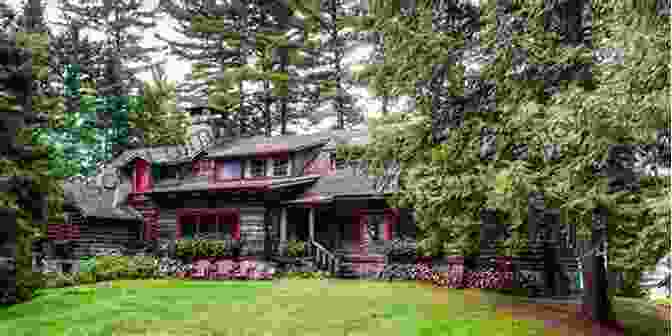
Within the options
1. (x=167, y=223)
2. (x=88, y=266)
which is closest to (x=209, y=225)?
(x=167, y=223)

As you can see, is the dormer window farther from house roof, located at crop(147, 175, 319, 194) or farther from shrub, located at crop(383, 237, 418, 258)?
shrub, located at crop(383, 237, 418, 258)

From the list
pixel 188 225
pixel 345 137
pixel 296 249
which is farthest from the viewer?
pixel 188 225

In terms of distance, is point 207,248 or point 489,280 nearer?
point 489,280

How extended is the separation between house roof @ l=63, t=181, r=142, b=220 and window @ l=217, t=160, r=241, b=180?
5.22 metres

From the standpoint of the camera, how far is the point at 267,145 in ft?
96.7

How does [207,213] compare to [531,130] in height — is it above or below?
below

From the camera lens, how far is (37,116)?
53.2 ft

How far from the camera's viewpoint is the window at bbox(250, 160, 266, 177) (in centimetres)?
2862

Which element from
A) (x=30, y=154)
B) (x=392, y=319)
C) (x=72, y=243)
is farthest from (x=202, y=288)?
(x=72, y=243)

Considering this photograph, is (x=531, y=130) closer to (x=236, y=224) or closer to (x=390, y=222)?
(x=390, y=222)

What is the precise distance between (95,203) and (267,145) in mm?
9210

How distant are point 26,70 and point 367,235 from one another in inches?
539

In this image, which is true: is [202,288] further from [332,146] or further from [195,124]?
[195,124]

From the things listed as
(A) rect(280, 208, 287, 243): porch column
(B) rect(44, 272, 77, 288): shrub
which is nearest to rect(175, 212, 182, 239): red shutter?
(A) rect(280, 208, 287, 243): porch column
